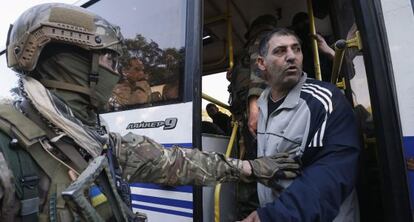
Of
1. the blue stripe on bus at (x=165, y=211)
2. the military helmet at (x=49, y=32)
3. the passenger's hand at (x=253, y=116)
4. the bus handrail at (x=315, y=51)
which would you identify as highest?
the bus handrail at (x=315, y=51)

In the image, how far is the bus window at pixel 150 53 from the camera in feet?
6.89

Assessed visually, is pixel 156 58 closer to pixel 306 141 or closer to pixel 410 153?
pixel 306 141

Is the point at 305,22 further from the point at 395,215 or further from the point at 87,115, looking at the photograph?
the point at 87,115

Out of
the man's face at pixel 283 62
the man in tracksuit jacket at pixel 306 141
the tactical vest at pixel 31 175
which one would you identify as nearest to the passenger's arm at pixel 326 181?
the man in tracksuit jacket at pixel 306 141

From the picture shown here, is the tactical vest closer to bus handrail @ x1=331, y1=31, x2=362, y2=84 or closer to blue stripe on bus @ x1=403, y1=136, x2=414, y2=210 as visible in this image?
blue stripe on bus @ x1=403, y1=136, x2=414, y2=210

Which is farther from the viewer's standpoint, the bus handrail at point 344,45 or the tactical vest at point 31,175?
the bus handrail at point 344,45

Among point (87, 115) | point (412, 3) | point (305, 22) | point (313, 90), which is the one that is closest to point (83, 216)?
point (87, 115)

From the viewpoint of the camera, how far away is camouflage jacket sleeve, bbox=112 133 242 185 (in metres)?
1.43

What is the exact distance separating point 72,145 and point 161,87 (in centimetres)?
112

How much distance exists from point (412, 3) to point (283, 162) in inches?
31.0

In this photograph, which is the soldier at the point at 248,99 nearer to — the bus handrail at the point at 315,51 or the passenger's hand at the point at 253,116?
the passenger's hand at the point at 253,116

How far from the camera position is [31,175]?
0.94 metres

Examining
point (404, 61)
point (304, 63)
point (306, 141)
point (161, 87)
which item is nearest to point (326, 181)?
point (306, 141)

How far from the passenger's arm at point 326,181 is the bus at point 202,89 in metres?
0.11
